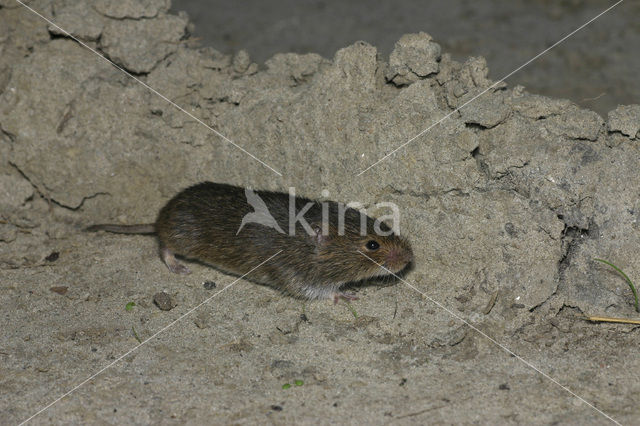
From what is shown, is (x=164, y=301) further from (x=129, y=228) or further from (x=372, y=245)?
(x=372, y=245)

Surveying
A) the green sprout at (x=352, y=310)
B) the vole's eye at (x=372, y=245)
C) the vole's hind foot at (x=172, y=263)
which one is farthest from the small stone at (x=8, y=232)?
the vole's eye at (x=372, y=245)

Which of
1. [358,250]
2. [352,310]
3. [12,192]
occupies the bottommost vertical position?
[352,310]

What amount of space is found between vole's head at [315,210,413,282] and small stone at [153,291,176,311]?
1.12m

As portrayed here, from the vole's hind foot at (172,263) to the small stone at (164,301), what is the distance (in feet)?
1.34

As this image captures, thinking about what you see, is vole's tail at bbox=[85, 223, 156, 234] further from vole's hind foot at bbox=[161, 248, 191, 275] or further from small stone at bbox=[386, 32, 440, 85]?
small stone at bbox=[386, 32, 440, 85]

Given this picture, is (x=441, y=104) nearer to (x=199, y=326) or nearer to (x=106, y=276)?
(x=199, y=326)

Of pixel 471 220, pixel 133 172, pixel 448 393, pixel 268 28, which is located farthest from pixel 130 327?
pixel 268 28

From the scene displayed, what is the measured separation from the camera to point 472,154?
4.79 metres

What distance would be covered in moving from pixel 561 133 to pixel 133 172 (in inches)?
135

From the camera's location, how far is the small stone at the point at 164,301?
4773 mm

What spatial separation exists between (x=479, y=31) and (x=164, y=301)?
641 centimetres

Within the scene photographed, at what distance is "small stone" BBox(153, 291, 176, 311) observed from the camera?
477 cm

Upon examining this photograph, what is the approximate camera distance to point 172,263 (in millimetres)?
5301

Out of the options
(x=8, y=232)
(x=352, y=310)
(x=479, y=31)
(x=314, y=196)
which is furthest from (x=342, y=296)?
(x=479, y=31)
